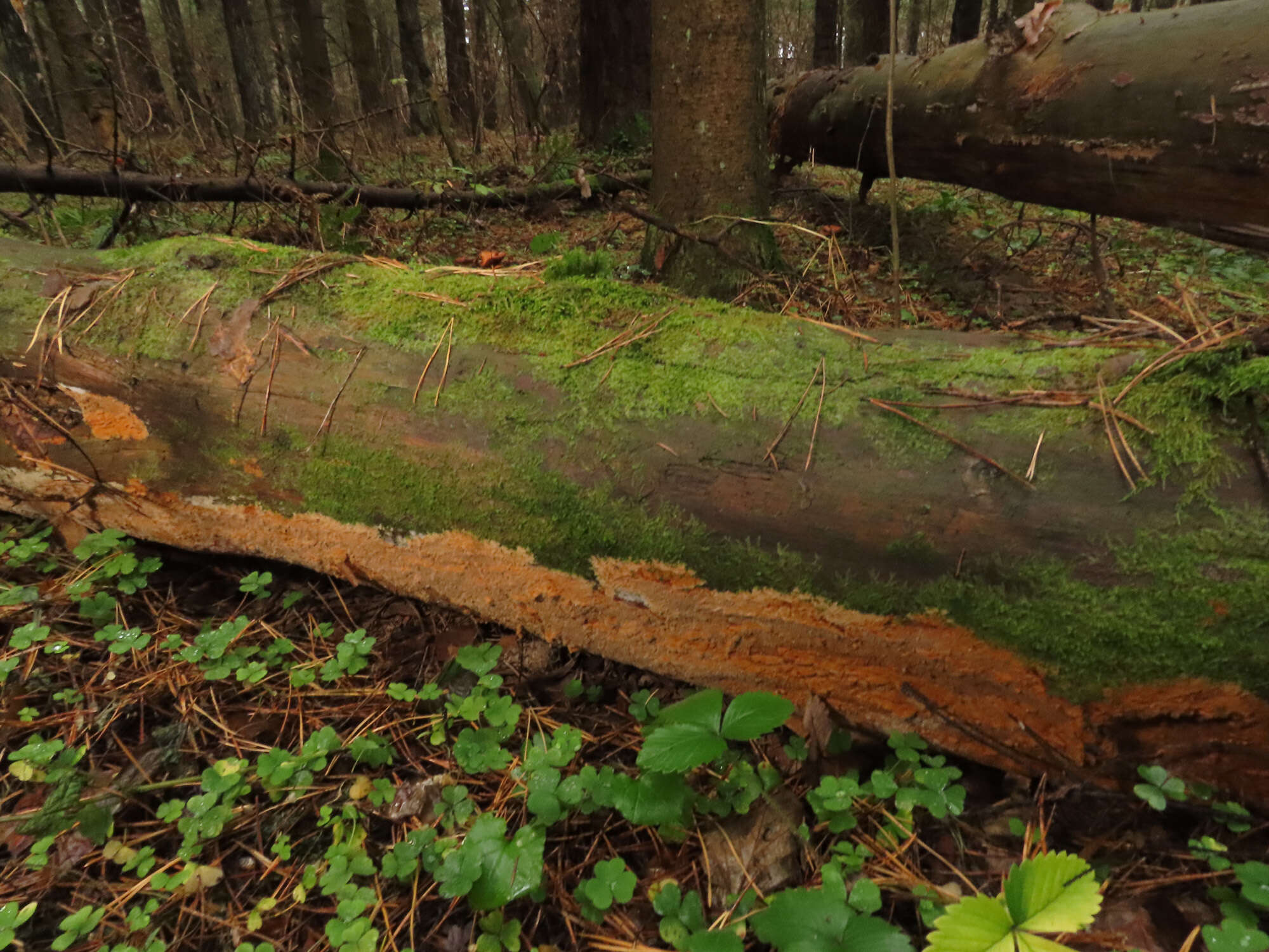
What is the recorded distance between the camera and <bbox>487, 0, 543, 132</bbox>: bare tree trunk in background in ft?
22.6

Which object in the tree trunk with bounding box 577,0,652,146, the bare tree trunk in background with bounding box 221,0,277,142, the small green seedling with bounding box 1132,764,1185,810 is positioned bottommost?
the small green seedling with bounding box 1132,764,1185,810

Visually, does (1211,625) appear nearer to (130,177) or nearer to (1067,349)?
(1067,349)

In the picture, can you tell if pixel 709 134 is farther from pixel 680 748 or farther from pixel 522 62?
pixel 522 62

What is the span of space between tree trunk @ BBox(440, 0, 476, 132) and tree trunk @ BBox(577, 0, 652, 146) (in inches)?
54.0

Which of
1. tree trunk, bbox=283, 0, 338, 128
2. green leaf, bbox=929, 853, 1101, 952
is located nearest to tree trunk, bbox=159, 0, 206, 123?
tree trunk, bbox=283, 0, 338, 128

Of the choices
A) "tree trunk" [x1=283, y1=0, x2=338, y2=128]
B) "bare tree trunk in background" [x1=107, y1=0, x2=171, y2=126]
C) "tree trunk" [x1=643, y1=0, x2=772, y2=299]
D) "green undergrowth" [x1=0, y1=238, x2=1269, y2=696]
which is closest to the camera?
"green undergrowth" [x1=0, y1=238, x2=1269, y2=696]

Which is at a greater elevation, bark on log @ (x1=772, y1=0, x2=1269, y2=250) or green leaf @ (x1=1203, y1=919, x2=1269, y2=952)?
bark on log @ (x1=772, y1=0, x2=1269, y2=250)

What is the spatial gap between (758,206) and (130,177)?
374 cm

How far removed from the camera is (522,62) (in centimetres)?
829

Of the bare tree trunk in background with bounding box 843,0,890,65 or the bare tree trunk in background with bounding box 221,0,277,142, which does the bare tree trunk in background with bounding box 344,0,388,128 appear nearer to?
the bare tree trunk in background with bounding box 221,0,277,142

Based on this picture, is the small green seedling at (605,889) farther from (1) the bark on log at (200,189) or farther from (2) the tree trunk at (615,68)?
(2) the tree trunk at (615,68)

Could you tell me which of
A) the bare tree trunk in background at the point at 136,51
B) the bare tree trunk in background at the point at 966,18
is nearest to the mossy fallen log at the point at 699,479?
the bare tree trunk in background at the point at 136,51

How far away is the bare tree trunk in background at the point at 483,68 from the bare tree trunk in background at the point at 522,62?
0.24m

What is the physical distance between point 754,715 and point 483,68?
8476mm
